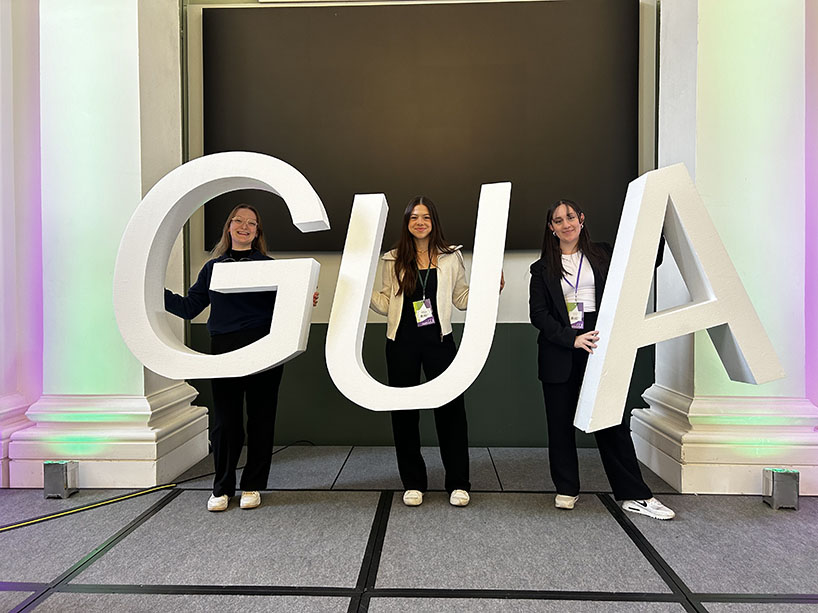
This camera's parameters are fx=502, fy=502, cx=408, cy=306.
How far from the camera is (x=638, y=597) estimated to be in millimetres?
1644

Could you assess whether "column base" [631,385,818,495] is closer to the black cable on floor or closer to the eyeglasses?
the eyeglasses

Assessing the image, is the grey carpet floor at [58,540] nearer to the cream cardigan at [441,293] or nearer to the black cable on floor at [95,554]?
the black cable on floor at [95,554]

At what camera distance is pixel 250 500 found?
2.39 meters

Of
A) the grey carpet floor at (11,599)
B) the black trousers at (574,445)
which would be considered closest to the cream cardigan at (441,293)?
the black trousers at (574,445)

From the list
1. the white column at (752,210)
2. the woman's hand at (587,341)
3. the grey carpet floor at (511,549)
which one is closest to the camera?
the grey carpet floor at (511,549)

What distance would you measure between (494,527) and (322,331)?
6.08 ft

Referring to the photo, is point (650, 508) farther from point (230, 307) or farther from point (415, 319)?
point (230, 307)

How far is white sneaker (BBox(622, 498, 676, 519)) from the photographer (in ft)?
7.28

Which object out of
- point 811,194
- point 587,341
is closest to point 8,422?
point 587,341

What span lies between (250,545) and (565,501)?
142cm

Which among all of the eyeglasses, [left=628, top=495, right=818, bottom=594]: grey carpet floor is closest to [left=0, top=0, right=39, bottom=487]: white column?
the eyeglasses

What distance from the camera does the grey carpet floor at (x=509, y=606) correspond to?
1.58 meters

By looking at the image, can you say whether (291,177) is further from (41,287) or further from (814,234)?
(814,234)

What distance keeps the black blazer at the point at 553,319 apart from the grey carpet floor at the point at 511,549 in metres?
0.64
